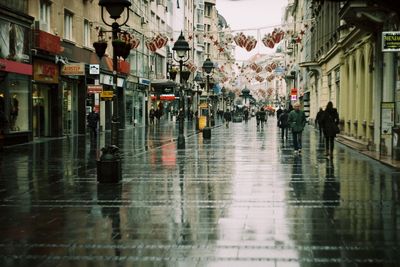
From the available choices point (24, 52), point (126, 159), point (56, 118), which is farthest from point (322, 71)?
point (126, 159)

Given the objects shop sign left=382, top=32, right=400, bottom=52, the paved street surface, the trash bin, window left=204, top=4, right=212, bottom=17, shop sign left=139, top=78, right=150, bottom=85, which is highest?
window left=204, top=4, right=212, bottom=17

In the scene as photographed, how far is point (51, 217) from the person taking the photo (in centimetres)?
989

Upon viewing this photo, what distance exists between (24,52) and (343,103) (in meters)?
18.1

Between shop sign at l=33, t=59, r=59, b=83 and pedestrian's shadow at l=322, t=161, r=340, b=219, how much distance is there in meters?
18.6

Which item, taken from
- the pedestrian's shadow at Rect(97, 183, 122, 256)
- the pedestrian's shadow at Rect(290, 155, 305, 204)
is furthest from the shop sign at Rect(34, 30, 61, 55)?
the pedestrian's shadow at Rect(97, 183, 122, 256)

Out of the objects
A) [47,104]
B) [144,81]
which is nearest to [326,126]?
[47,104]

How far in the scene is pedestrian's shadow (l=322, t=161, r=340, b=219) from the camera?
34.7ft

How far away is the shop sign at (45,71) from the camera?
1205 inches

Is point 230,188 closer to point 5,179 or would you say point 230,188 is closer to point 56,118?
point 5,179

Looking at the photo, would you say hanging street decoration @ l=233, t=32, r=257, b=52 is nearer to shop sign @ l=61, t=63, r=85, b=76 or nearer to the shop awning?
shop sign @ l=61, t=63, r=85, b=76

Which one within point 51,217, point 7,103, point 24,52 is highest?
point 24,52

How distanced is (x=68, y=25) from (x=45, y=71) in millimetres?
5269

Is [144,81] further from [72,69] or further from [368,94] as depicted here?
[368,94]

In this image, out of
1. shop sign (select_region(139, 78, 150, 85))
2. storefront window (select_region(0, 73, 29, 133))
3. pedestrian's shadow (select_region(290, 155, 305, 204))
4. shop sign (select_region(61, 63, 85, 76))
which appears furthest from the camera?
shop sign (select_region(139, 78, 150, 85))
